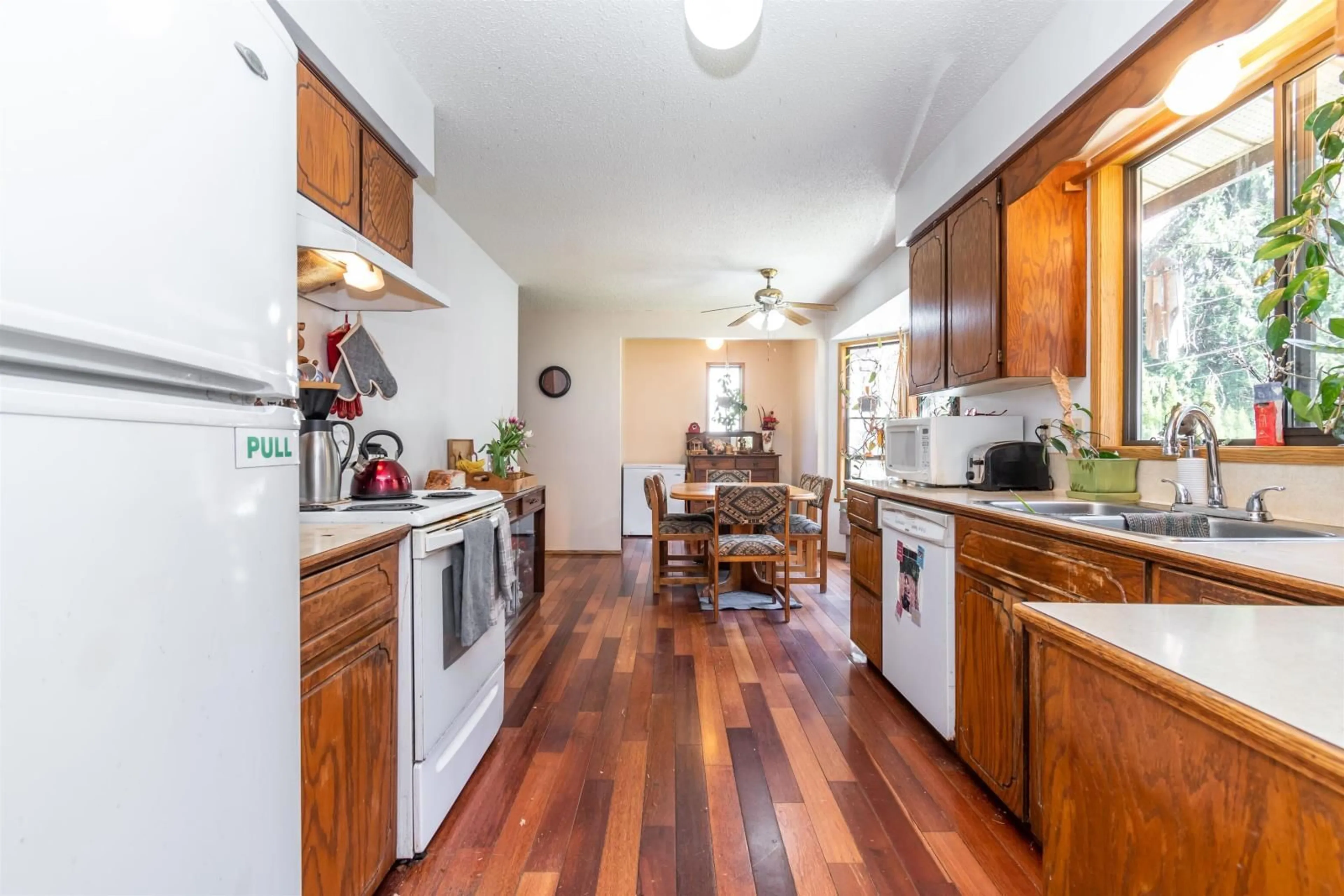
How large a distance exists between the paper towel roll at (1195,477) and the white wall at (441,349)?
2.90 m

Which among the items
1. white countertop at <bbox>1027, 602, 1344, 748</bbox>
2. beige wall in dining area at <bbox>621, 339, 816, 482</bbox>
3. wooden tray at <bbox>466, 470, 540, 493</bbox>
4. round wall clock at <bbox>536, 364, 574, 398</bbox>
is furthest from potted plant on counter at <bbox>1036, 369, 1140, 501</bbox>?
beige wall in dining area at <bbox>621, 339, 816, 482</bbox>

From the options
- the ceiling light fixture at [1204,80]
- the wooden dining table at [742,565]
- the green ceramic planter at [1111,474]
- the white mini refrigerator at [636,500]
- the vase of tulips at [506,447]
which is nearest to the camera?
the ceiling light fixture at [1204,80]

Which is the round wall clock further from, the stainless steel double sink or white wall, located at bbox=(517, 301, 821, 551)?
the stainless steel double sink

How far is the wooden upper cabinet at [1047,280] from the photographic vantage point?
2.20 m

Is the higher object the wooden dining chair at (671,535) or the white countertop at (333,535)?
the white countertop at (333,535)

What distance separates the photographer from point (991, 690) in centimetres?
170

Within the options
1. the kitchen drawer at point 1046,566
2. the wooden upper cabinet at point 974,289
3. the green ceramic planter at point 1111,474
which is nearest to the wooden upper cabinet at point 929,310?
the wooden upper cabinet at point 974,289

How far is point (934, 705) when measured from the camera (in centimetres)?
206

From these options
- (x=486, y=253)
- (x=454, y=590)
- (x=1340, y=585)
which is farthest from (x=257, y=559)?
(x=486, y=253)

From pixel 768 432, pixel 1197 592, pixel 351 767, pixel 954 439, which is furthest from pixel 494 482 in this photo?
pixel 768 432

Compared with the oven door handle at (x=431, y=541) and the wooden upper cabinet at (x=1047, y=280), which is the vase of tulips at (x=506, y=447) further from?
the wooden upper cabinet at (x=1047, y=280)

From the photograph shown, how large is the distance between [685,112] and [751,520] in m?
2.40

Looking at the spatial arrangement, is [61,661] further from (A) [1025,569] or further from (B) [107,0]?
(A) [1025,569]

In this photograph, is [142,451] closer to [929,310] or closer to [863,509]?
[863,509]
